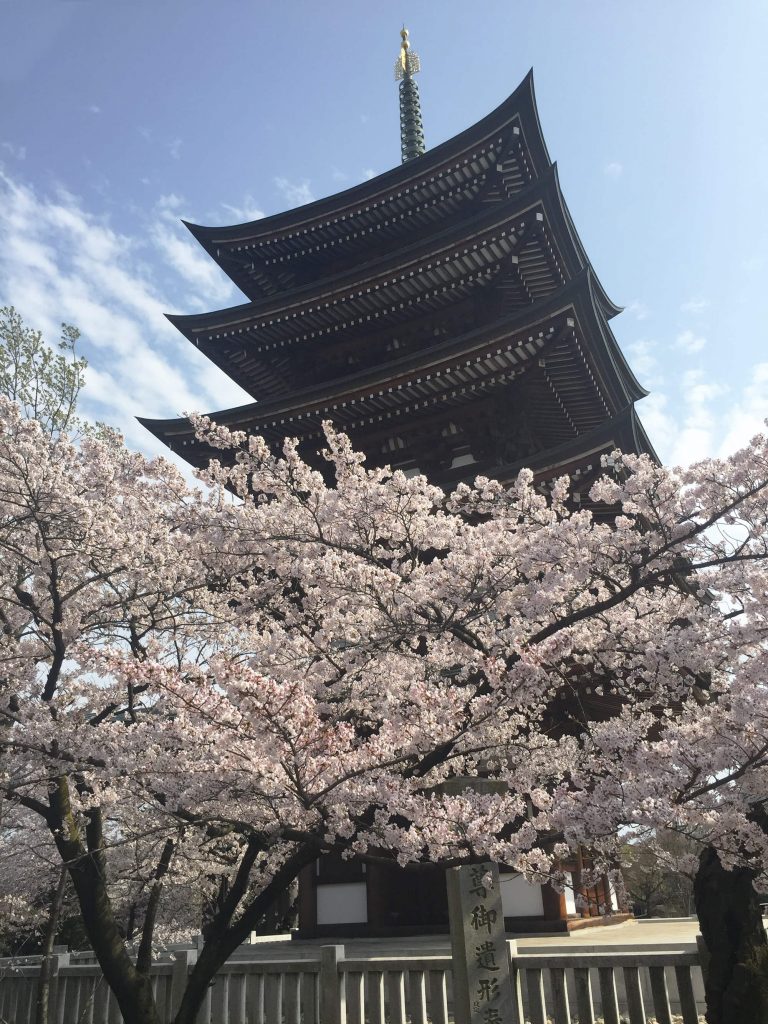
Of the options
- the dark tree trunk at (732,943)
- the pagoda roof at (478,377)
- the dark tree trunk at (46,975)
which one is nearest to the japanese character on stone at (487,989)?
the dark tree trunk at (732,943)

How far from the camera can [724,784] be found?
19.3ft

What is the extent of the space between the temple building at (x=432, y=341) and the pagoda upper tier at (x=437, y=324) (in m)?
0.04

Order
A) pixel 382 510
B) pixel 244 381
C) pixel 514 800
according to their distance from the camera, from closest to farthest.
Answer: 1. pixel 514 800
2. pixel 382 510
3. pixel 244 381

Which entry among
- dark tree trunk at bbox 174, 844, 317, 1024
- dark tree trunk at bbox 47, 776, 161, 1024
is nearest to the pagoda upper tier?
dark tree trunk at bbox 174, 844, 317, 1024

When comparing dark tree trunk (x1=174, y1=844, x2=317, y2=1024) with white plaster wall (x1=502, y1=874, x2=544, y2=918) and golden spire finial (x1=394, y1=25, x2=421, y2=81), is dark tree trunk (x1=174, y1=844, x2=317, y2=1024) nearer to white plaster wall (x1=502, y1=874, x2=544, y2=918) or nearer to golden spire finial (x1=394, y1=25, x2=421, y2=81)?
white plaster wall (x1=502, y1=874, x2=544, y2=918)

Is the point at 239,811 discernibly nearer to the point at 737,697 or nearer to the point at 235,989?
the point at 235,989

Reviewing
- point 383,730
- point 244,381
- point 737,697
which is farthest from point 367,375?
point 737,697

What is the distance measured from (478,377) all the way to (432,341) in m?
3.04

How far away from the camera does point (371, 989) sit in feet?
22.7

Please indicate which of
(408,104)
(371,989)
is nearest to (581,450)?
(371,989)

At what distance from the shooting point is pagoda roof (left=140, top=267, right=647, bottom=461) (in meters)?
12.6

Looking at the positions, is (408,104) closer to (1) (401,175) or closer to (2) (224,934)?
(1) (401,175)

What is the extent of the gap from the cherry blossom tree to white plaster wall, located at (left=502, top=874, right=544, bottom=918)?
4534 mm

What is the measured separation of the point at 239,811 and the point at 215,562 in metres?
2.65
